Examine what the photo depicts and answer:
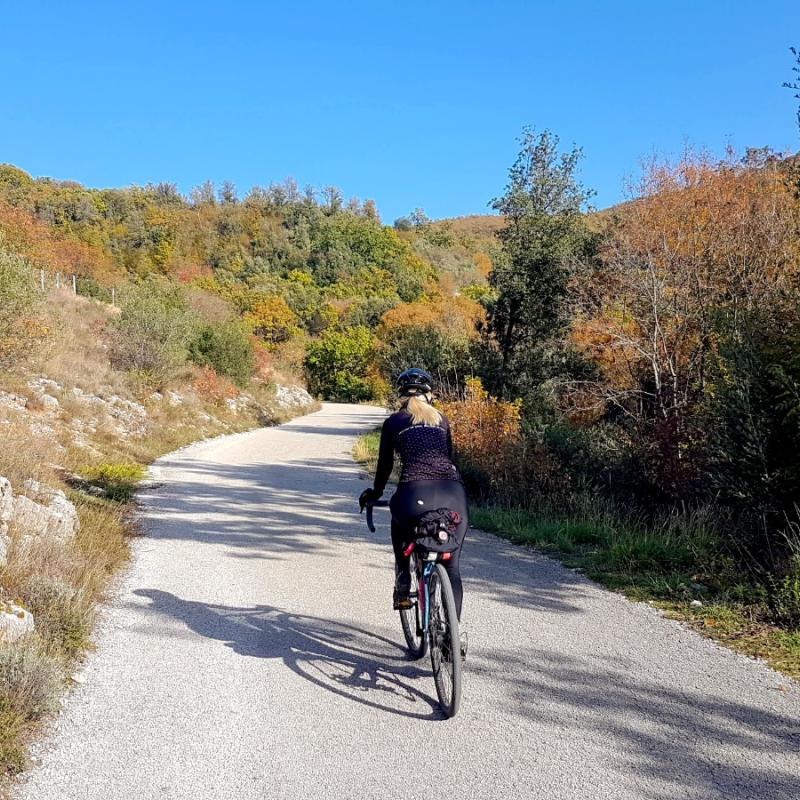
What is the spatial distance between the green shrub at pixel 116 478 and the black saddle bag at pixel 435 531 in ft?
24.7

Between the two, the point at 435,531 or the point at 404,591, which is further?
the point at 404,591

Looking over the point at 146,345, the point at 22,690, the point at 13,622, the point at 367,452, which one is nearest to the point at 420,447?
the point at 22,690

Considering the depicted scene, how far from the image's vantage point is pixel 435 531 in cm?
387

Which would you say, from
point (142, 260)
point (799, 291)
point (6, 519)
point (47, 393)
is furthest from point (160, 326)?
point (142, 260)

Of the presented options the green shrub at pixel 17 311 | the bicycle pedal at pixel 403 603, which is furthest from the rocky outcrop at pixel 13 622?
the green shrub at pixel 17 311

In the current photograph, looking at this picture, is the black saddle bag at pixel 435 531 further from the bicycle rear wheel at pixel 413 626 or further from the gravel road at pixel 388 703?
the gravel road at pixel 388 703

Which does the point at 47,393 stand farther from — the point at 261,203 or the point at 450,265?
the point at 261,203

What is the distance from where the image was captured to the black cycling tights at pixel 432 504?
13.0 feet

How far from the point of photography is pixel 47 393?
56.9 feet

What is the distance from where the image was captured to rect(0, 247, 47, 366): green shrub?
14362 millimetres

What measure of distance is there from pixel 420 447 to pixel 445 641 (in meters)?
1.20

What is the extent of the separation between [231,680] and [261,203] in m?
118

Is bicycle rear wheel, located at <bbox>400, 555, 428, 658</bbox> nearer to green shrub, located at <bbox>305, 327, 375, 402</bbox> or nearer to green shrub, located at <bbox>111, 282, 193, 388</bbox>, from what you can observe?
green shrub, located at <bbox>111, 282, 193, 388</bbox>

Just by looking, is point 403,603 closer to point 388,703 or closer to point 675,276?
point 388,703
